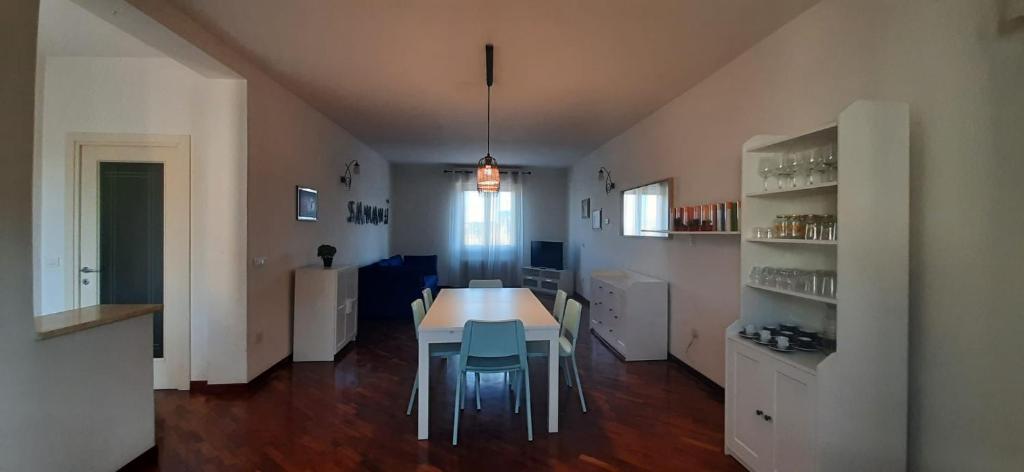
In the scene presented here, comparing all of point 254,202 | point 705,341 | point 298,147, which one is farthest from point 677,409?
point 298,147

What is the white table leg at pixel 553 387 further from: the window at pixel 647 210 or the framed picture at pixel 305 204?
the framed picture at pixel 305 204

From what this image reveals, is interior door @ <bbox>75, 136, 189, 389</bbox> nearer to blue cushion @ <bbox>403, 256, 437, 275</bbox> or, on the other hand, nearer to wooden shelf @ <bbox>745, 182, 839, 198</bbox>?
wooden shelf @ <bbox>745, 182, 839, 198</bbox>

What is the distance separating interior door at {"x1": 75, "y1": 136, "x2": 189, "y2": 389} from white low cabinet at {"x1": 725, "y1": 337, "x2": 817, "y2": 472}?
4039mm

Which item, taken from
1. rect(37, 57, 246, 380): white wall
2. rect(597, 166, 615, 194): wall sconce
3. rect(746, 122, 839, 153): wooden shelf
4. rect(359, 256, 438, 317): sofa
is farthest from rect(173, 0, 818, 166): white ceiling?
rect(359, 256, 438, 317): sofa

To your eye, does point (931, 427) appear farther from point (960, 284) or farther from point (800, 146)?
point (800, 146)

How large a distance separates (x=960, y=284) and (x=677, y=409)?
1824 millimetres

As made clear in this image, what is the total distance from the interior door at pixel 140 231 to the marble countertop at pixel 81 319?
111cm

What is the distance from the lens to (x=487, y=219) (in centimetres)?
866

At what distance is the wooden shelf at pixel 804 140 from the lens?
6.03 feet

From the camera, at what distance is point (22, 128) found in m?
1.64

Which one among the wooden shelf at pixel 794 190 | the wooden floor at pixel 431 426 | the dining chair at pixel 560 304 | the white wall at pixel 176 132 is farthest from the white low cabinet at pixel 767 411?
the white wall at pixel 176 132

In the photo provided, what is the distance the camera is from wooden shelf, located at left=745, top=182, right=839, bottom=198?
1833mm

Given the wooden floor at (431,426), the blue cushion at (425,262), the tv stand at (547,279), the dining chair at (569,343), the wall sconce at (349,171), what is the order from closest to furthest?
the wooden floor at (431,426)
the dining chair at (569,343)
the wall sconce at (349,171)
the blue cushion at (425,262)
the tv stand at (547,279)

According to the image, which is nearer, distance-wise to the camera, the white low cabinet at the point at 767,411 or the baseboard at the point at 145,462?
the white low cabinet at the point at 767,411
